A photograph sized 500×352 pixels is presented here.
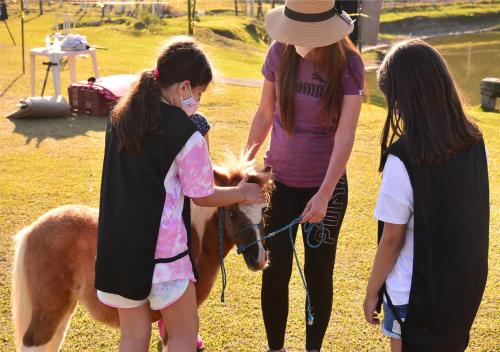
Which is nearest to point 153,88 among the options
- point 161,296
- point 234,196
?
point 234,196

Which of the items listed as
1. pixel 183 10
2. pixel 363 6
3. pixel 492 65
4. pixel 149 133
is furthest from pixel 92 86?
pixel 183 10

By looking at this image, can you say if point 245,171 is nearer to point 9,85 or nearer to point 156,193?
point 156,193

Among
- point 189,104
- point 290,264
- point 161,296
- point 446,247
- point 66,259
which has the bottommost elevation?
point 290,264

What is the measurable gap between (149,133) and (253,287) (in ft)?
8.02

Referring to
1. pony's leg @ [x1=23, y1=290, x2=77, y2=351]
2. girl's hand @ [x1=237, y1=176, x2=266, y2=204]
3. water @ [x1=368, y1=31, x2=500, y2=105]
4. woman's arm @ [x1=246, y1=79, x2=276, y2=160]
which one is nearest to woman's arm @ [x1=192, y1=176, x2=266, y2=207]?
girl's hand @ [x1=237, y1=176, x2=266, y2=204]

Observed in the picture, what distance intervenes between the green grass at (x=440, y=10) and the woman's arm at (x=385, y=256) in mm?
31435

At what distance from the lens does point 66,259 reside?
113 inches

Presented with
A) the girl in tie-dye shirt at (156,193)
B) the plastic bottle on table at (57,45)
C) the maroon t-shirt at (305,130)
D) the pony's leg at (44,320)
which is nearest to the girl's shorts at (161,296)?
the girl in tie-dye shirt at (156,193)

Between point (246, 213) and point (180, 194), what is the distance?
0.55 metres

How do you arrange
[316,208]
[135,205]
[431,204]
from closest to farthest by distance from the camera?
1. [431,204]
2. [135,205]
3. [316,208]

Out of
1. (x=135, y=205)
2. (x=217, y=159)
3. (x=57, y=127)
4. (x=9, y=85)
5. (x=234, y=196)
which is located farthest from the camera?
Result: (x=9, y=85)

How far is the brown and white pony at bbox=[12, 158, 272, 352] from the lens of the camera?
9.30ft

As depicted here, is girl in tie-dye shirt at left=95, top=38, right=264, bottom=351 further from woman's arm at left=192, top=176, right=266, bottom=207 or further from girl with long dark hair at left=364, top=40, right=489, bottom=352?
girl with long dark hair at left=364, top=40, right=489, bottom=352

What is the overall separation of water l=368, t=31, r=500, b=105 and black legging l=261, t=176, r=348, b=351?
440 inches
